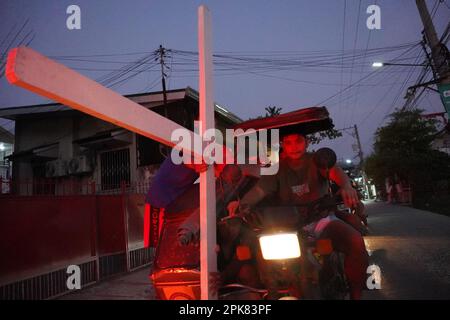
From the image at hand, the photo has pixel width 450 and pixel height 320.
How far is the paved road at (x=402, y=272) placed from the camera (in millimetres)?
4512

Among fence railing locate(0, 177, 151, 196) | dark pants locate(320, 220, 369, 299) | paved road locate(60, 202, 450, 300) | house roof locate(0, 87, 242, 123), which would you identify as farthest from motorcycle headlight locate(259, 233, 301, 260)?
house roof locate(0, 87, 242, 123)

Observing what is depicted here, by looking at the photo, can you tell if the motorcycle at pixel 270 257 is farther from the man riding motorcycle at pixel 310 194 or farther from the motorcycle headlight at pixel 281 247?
the man riding motorcycle at pixel 310 194

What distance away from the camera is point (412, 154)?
939 inches

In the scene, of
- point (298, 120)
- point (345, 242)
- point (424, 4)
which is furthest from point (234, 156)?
point (424, 4)

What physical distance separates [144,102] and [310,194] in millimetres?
12174

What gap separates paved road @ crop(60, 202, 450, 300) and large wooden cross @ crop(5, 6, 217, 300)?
2.23m

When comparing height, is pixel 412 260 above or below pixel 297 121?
below

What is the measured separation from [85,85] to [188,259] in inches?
64.6

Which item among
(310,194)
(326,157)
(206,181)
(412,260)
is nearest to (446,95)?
(412,260)

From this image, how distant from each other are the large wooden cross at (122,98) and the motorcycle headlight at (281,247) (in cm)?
42

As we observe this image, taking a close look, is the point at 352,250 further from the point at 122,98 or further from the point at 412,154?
the point at 412,154

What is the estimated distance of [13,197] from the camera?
17.2 ft

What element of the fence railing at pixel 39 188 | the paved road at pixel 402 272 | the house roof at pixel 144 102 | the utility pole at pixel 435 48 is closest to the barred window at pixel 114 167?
the house roof at pixel 144 102

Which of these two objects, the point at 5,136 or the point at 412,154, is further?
the point at 412,154
